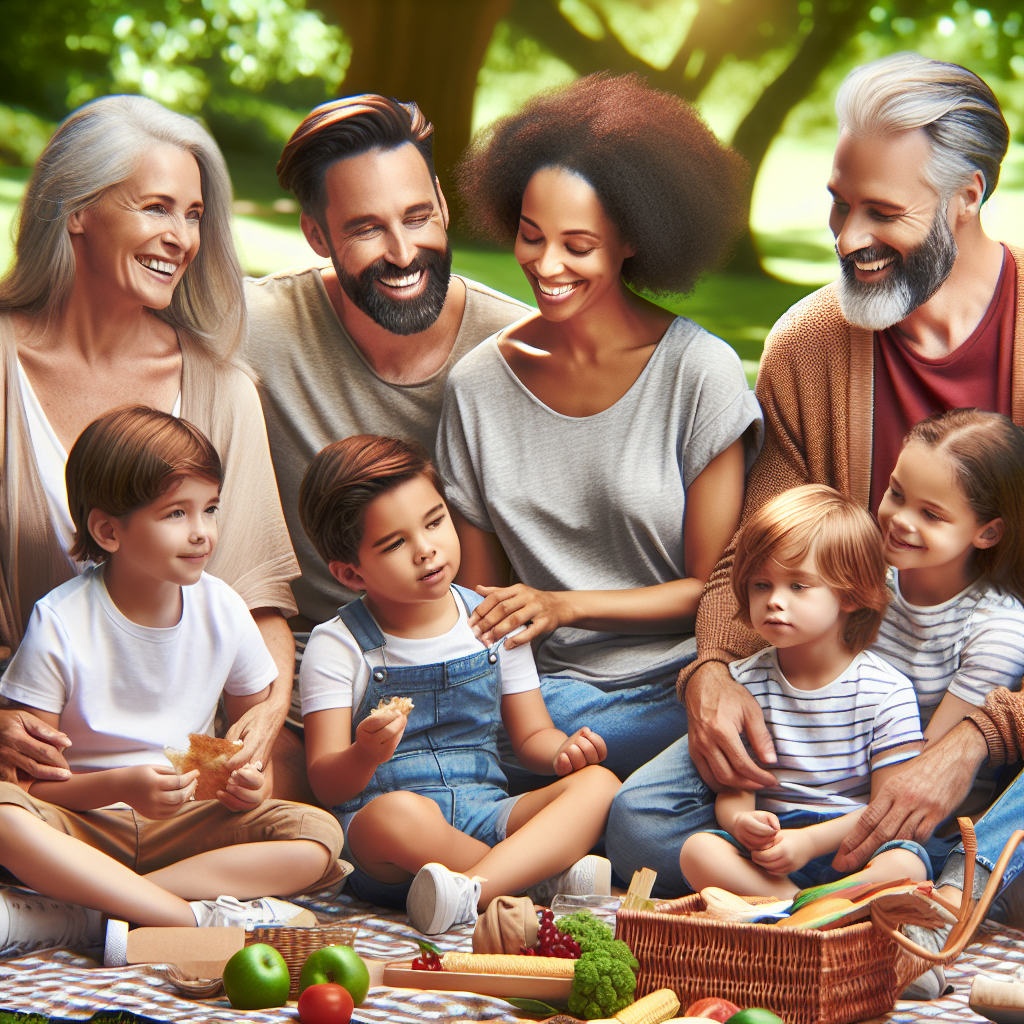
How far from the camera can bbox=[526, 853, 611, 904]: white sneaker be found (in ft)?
11.2

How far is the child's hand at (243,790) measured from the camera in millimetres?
3283

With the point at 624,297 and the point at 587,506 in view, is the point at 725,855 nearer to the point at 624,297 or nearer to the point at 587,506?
the point at 587,506

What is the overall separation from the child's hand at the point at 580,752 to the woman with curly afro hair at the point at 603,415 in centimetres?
20

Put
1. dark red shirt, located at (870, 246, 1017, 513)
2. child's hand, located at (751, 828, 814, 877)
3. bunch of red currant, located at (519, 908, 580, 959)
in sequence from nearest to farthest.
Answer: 1. bunch of red currant, located at (519, 908, 580, 959)
2. child's hand, located at (751, 828, 814, 877)
3. dark red shirt, located at (870, 246, 1017, 513)

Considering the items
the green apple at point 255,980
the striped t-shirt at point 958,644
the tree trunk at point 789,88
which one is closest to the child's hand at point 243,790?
the green apple at point 255,980

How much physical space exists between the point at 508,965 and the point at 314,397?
1907mm

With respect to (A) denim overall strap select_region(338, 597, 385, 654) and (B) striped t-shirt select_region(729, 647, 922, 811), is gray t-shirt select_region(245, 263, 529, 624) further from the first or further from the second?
(B) striped t-shirt select_region(729, 647, 922, 811)

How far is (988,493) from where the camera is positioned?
10.9 ft

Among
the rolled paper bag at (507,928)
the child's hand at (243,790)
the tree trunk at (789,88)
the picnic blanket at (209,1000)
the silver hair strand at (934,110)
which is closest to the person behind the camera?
the picnic blanket at (209,1000)

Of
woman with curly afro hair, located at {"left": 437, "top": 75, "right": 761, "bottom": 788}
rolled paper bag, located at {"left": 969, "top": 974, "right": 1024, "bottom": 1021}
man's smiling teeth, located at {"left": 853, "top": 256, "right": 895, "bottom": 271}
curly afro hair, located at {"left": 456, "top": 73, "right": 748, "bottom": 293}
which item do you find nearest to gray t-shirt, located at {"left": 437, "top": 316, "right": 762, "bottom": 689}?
woman with curly afro hair, located at {"left": 437, "top": 75, "right": 761, "bottom": 788}

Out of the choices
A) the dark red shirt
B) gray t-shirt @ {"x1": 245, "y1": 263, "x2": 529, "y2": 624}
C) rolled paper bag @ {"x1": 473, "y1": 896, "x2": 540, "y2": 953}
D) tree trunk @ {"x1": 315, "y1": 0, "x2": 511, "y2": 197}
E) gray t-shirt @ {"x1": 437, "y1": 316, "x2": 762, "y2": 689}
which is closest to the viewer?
rolled paper bag @ {"x1": 473, "y1": 896, "x2": 540, "y2": 953}

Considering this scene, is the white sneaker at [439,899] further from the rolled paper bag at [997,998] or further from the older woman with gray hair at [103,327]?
the rolled paper bag at [997,998]

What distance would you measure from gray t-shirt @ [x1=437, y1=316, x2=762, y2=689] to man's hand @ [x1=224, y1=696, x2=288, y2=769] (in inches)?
32.8

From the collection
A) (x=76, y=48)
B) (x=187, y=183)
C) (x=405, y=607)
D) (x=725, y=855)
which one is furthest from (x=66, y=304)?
(x=76, y=48)
